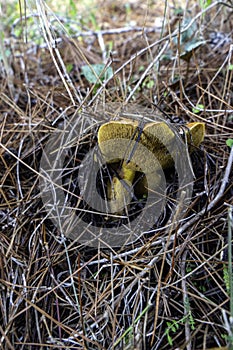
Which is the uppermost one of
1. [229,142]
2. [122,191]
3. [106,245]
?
[229,142]

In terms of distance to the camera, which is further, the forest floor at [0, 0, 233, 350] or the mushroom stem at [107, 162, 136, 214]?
the mushroom stem at [107, 162, 136, 214]

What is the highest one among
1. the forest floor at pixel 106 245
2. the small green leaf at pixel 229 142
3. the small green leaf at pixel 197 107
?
the small green leaf at pixel 197 107

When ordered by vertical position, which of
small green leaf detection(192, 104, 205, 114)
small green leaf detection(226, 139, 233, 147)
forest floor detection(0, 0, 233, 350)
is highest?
small green leaf detection(192, 104, 205, 114)

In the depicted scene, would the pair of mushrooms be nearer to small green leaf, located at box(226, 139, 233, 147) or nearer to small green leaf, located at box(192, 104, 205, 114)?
small green leaf, located at box(226, 139, 233, 147)

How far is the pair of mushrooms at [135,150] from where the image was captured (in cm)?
114

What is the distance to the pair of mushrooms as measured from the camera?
114 centimetres

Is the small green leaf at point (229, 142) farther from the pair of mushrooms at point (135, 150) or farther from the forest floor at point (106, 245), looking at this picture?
the pair of mushrooms at point (135, 150)

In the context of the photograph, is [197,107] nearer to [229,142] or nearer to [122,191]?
[229,142]

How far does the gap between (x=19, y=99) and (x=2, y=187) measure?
0.65 meters

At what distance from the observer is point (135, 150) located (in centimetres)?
122

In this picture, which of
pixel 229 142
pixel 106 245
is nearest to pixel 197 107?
pixel 229 142

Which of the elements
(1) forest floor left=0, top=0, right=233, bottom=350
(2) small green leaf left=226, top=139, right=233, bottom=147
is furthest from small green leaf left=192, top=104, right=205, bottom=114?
(2) small green leaf left=226, top=139, right=233, bottom=147

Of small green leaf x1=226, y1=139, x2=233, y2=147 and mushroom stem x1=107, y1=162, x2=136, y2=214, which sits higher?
small green leaf x1=226, y1=139, x2=233, y2=147

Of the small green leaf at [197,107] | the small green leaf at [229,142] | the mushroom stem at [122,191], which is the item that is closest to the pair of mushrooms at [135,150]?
the mushroom stem at [122,191]
